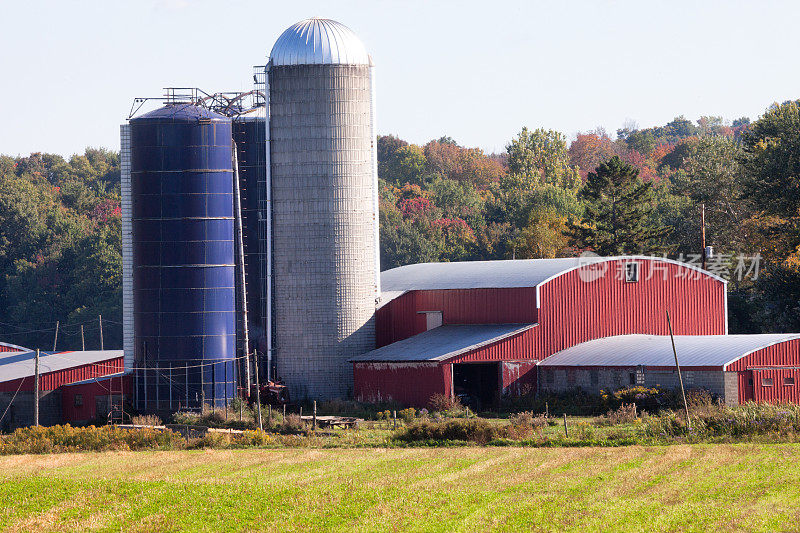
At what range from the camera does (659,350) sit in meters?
49.0

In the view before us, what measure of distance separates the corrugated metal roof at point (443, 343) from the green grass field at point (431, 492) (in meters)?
15.9

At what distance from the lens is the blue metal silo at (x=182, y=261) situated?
53.0 metres

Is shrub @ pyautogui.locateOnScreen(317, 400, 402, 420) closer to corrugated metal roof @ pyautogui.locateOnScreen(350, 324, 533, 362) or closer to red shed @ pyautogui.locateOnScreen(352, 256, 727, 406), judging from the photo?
red shed @ pyautogui.locateOnScreen(352, 256, 727, 406)

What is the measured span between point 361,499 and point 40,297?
8609 centimetres

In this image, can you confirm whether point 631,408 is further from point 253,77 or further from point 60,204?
point 60,204

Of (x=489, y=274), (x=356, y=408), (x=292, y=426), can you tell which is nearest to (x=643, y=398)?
(x=356, y=408)

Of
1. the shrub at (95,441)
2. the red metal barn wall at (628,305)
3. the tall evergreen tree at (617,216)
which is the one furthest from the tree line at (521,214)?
the shrub at (95,441)

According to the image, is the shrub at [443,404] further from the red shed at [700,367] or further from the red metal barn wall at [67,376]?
the red metal barn wall at [67,376]

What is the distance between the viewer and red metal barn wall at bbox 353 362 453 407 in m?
49.3

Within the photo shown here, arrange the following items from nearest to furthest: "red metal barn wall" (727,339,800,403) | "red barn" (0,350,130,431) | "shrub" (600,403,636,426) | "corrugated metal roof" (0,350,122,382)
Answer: "shrub" (600,403,636,426) → "red metal barn wall" (727,339,800,403) → "red barn" (0,350,130,431) → "corrugated metal roof" (0,350,122,382)

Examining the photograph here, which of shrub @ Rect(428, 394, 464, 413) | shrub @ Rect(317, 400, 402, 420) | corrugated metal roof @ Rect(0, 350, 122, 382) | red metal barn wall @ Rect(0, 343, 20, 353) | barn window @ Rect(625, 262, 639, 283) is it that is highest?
barn window @ Rect(625, 262, 639, 283)

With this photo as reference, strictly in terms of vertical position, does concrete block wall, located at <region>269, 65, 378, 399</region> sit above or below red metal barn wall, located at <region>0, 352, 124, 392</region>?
above

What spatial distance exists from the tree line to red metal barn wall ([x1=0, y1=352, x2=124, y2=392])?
30.6m

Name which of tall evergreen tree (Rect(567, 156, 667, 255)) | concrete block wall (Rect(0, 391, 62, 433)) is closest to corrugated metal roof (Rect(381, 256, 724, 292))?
concrete block wall (Rect(0, 391, 62, 433))
